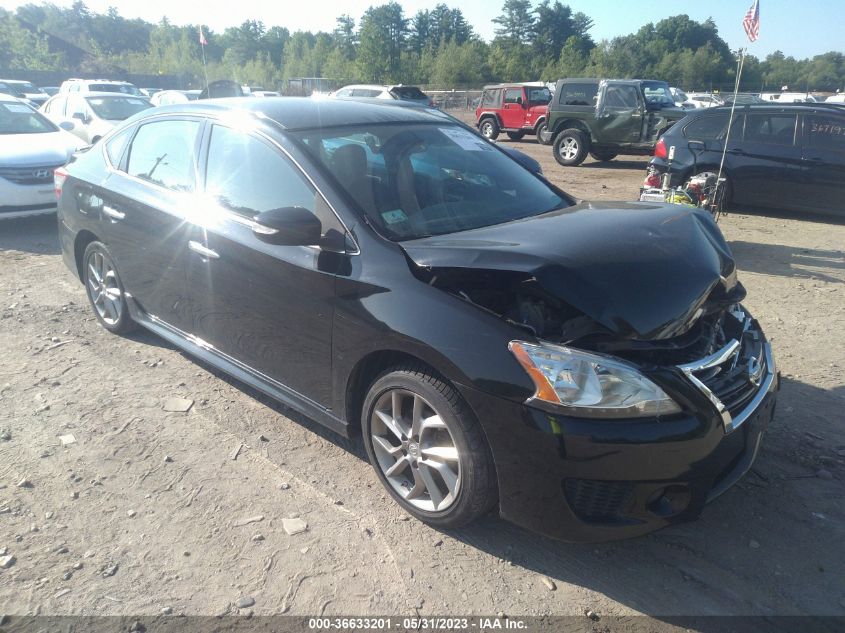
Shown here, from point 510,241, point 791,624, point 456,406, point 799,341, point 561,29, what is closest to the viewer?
point 791,624

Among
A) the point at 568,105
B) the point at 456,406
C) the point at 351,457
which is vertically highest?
the point at 568,105

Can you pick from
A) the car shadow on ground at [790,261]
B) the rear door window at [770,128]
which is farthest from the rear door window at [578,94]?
the car shadow on ground at [790,261]

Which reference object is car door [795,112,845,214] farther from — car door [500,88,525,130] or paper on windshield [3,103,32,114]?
car door [500,88,525,130]

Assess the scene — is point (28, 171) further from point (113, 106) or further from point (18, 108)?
point (113, 106)

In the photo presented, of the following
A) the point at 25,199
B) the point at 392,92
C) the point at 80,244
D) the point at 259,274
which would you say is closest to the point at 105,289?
the point at 80,244

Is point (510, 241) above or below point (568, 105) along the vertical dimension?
below

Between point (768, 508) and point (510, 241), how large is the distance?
1.71 meters

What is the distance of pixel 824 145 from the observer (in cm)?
877

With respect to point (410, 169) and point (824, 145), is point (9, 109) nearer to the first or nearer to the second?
point (410, 169)

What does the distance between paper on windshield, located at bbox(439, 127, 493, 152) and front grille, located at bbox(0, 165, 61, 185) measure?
634cm

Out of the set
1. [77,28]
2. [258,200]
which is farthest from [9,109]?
[77,28]

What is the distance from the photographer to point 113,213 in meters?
4.36

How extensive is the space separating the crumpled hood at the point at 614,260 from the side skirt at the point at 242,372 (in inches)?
38.2

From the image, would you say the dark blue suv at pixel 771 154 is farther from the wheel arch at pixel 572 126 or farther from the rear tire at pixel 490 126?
the rear tire at pixel 490 126
